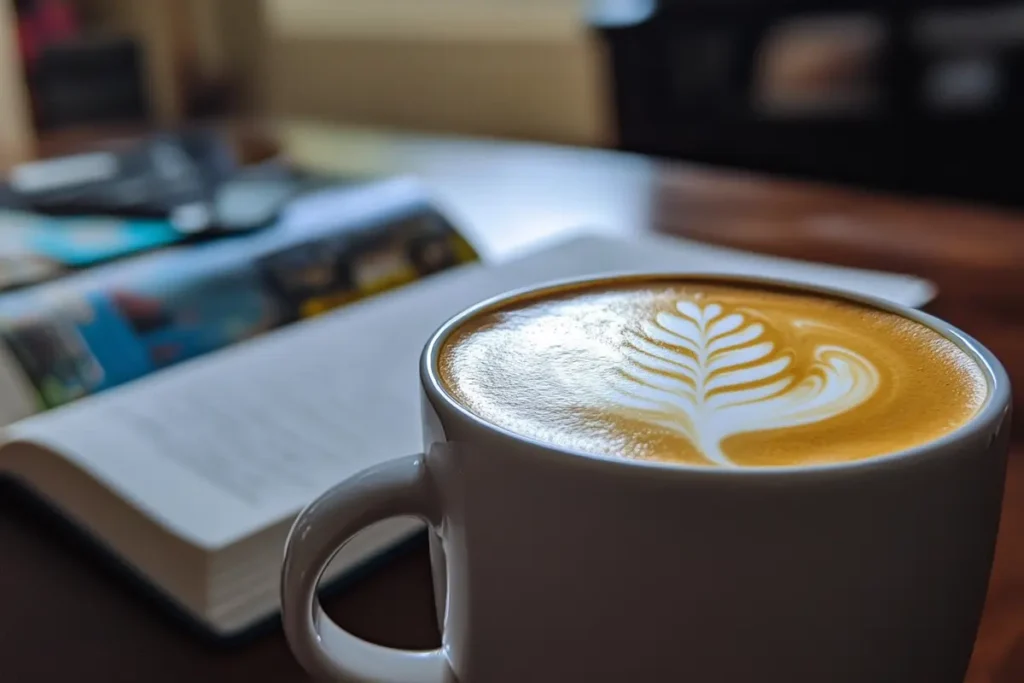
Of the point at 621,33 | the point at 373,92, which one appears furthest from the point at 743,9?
the point at 373,92

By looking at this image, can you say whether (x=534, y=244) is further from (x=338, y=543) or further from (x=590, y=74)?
(x=590, y=74)

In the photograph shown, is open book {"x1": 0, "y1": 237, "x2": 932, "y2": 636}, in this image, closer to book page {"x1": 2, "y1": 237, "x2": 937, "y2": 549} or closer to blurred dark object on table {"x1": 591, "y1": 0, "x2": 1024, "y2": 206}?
book page {"x1": 2, "y1": 237, "x2": 937, "y2": 549}

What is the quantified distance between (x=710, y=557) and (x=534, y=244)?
0.58m

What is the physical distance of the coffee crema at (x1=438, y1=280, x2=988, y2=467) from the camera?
26cm

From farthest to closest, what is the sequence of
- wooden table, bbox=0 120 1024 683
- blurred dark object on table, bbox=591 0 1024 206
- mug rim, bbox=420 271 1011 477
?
blurred dark object on table, bbox=591 0 1024 206 → wooden table, bbox=0 120 1024 683 → mug rim, bbox=420 271 1011 477

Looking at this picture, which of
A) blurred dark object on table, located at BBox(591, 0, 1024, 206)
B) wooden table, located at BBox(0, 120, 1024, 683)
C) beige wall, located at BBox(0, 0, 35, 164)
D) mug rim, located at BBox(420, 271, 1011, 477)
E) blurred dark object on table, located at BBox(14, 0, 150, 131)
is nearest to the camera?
mug rim, located at BBox(420, 271, 1011, 477)

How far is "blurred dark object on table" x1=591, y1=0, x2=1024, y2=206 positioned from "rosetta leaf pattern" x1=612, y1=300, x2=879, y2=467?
1346mm

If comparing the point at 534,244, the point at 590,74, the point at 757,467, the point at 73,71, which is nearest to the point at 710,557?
the point at 757,467

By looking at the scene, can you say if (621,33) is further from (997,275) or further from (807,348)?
(807,348)

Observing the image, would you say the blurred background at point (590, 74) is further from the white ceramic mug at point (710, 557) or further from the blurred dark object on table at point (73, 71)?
the white ceramic mug at point (710, 557)

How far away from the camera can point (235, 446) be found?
0.44m

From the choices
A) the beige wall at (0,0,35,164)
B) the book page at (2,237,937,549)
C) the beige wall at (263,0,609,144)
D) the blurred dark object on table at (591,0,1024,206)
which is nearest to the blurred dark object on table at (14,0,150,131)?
the beige wall at (0,0,35,164)

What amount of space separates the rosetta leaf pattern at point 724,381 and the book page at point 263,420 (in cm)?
15

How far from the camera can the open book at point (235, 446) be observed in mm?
365
